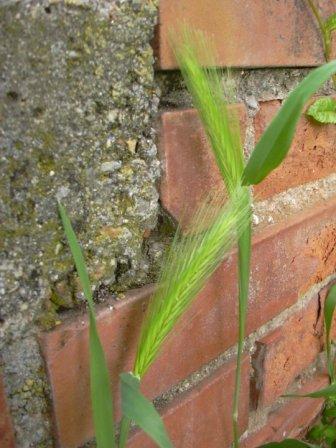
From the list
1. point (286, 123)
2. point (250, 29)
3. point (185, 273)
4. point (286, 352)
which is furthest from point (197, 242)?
point (286, 352)

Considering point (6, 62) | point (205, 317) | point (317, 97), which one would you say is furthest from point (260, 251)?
point (6, 62)

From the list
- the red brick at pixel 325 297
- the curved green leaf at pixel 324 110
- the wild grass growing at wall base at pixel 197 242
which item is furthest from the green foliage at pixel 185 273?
the red brick at pixel 325 297

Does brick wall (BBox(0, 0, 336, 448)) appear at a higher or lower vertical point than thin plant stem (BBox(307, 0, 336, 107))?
lower

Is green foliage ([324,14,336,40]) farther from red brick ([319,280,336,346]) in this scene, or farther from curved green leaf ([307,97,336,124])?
red brick ([319,280,336,346])

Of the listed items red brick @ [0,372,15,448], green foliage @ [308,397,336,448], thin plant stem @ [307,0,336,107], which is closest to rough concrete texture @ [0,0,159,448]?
red brick @ [0,372,15,448]

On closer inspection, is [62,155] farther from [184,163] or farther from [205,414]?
[205,414]

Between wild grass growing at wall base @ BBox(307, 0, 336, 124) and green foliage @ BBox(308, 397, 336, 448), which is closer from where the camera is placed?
wild grass growing at wall base @ BBox(307, 0, 336, 124)
